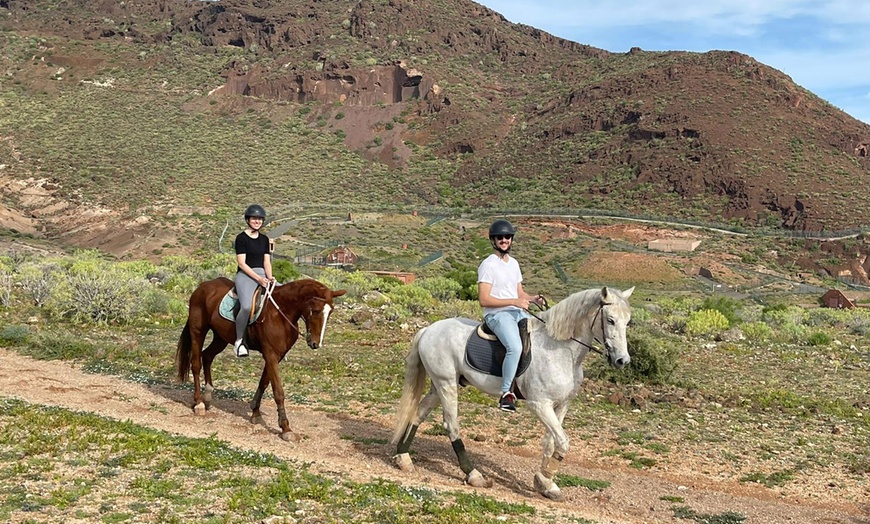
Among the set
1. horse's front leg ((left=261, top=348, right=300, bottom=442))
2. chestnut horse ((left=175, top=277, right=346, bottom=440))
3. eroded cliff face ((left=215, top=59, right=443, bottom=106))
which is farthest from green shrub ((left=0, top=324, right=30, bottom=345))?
eroded cliff face ((left=215, top=59, right=443, bottom=106))

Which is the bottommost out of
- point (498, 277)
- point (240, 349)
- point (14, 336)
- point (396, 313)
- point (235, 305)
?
point (396, 313)

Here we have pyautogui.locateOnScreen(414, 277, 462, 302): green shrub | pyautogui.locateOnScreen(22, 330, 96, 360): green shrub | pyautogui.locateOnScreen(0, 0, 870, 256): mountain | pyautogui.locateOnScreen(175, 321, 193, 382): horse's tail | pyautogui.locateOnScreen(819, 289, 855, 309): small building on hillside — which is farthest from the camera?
pyautogui.locateOnScreen(0, 0, 870, 256): mountain

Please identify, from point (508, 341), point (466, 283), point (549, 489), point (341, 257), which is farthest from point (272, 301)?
point (341, 257)

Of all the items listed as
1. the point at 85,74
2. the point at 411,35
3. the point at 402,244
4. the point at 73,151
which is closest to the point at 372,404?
the point at 402,244

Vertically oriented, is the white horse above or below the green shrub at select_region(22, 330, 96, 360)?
above

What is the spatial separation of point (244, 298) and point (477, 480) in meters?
4.25

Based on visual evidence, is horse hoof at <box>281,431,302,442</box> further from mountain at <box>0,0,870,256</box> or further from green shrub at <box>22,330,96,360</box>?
mountain at <box>0,0,870,256</box>

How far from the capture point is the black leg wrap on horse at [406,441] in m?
8.64

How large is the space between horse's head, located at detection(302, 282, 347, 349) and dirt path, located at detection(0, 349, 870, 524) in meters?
1.42

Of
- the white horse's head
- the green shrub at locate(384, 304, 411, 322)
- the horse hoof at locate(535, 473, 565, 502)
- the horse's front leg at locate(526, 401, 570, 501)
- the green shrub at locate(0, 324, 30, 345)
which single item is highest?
the white horse's head

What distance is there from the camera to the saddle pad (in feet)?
26.7

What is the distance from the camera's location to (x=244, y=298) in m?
10.2

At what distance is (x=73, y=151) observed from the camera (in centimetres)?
7912

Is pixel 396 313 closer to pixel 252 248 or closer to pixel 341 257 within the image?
pixel 252 248
